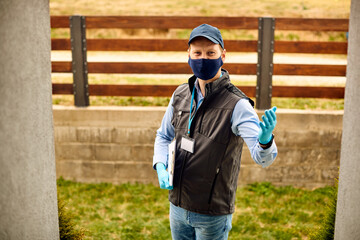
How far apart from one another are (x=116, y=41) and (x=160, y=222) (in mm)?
2673

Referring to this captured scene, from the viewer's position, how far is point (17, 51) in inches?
73.6

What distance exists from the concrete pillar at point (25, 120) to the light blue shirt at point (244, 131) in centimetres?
88

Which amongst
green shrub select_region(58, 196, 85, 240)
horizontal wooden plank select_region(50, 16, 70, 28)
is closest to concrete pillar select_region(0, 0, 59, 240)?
green shrub select_region(58, 196, 85, 240)

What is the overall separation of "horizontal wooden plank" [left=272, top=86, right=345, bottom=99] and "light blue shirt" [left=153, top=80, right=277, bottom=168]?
350 centimetres

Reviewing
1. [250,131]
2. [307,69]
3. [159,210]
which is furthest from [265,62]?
[250,131]

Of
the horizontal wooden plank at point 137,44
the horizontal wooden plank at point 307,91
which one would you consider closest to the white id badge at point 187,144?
the horizontal wooden plank at point 137,44

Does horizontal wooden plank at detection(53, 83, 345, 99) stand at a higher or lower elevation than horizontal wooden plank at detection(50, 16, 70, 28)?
lower

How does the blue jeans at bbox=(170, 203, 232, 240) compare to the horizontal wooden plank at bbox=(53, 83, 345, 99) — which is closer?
the blue jeans at bbox=(170, 203, 232, 240)

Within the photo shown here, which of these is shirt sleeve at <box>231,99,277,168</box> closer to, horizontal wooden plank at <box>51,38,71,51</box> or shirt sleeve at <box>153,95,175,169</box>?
shirt sleeve at <box>153,95,175,169</box>

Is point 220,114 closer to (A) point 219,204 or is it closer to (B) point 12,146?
(A) point 219,204

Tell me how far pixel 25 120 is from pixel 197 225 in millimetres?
1212

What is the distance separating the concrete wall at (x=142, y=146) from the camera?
567cm

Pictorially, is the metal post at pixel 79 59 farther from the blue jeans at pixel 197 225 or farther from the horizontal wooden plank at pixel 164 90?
the blue jeans at pixel 197 225

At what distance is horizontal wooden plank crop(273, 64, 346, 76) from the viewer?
19.4 feet
